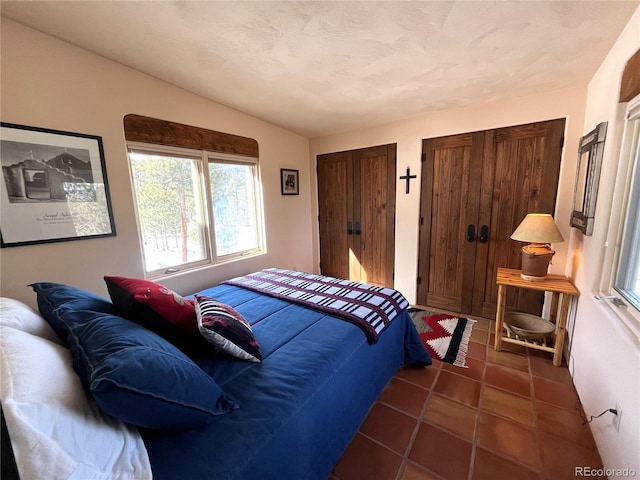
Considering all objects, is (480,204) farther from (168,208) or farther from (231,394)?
(168,208)

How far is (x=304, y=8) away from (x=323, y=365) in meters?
1.78

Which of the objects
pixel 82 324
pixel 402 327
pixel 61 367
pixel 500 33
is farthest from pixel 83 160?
pixel 500 33

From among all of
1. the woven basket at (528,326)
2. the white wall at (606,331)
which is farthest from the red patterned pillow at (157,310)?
the woven basket at (528,326)

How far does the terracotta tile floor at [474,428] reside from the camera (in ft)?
4.25

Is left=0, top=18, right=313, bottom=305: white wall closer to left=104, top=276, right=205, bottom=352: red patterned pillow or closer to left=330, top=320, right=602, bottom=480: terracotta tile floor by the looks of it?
left=104, top=276, right=205, bottom=352: red patterned pillow

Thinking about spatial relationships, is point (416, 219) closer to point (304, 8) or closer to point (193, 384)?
point (304, 8)

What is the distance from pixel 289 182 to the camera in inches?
140

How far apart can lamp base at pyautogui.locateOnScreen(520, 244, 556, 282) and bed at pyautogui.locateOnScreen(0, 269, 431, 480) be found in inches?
54.5

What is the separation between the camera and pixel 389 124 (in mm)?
3158

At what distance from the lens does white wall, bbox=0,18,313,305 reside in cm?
154

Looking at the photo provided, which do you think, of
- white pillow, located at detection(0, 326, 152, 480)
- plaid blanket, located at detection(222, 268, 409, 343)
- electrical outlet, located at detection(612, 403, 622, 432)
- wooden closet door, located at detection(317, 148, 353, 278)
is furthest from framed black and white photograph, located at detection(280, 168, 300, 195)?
electrical outlet, located at detection(612, 403, 622, 432)

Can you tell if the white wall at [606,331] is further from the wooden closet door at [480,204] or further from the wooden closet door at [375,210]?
the wooden closet door at [375,210]

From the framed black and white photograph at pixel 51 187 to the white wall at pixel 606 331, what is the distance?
307 cm

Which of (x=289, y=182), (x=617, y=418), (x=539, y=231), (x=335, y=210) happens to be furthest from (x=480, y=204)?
(x=289, y=182)
